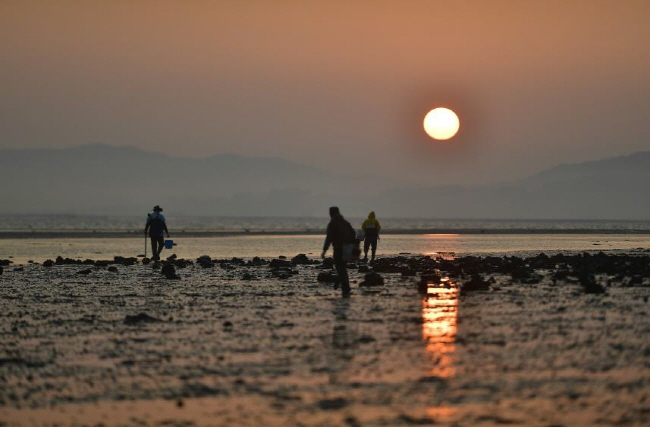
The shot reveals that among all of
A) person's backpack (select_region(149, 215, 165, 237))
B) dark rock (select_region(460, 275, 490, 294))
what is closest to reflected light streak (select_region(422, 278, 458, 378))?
dark rock (select_region(460, 275, 490, 294))

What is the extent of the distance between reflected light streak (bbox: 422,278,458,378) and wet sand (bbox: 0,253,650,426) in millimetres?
41

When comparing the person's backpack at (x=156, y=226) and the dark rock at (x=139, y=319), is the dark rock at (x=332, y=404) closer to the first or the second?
the dark rock at (x=139, y=319)

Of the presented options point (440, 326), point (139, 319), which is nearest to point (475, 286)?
point (440, 326)

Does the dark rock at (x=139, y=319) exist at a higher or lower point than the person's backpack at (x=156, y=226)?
lower

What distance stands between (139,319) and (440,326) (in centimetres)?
564

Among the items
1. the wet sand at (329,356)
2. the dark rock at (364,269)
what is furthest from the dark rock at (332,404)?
the dark rock at (364,269)

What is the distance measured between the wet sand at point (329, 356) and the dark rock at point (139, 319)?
0.03 m

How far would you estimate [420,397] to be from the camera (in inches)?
446

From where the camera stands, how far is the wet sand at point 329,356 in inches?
423

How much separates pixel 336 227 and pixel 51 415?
13.9 m

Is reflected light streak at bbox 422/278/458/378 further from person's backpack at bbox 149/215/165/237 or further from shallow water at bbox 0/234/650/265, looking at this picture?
shallow water at bbox 0/234/650/265

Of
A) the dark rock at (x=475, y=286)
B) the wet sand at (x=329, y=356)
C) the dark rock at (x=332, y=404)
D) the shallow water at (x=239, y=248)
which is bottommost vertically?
the dark rock at (x=332, y=404)

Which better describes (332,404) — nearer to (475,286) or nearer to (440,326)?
(440,326)

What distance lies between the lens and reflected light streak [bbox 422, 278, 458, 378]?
13477 millimetres
